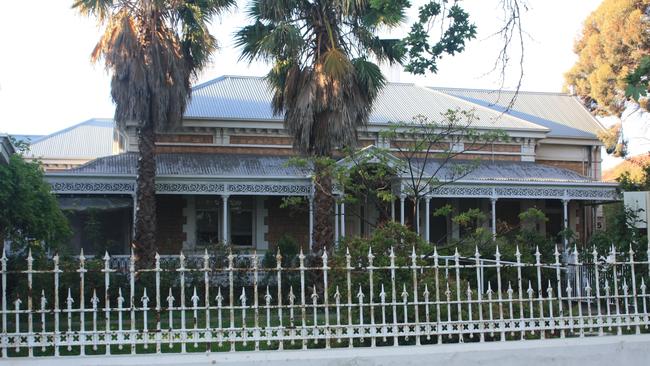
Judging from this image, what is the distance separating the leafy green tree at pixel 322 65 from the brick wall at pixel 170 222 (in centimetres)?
708

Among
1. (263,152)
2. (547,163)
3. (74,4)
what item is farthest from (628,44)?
(74,4)

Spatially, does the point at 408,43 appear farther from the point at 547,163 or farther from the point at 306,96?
the point at 547,163

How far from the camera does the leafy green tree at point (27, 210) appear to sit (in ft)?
37.1

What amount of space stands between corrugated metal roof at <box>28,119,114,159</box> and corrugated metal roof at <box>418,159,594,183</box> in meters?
14.0

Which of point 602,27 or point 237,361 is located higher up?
point 602,27

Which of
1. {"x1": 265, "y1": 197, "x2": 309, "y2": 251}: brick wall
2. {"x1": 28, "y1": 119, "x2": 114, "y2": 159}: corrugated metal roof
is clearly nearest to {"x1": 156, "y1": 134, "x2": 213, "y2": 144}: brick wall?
{"x1": 265, "y1": 197, "x2": 309, "y2": 251}: brick wall

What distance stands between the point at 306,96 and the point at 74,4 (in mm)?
6133

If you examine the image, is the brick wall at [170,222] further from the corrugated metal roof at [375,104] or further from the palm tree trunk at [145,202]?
the palm tree trunk at [145,202]

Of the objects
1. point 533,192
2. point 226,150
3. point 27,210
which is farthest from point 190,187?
point 533,192

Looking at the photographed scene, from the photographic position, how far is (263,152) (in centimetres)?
2316

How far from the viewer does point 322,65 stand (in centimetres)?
1484

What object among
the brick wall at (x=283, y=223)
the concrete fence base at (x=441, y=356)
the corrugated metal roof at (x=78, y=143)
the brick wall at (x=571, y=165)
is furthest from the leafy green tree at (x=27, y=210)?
the brick wall at (x=571, y=165)

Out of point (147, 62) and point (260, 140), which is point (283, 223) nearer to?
point (260, 140)

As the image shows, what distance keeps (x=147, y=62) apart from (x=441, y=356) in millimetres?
11666
